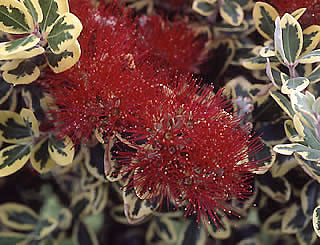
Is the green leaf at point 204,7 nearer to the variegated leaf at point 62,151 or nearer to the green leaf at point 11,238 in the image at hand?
the variegated leaf at point 62,151

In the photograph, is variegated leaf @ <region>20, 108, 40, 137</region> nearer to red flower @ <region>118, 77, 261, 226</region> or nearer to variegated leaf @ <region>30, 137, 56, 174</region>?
variegated leaf @ <region>30, 137, 56, 174</region>

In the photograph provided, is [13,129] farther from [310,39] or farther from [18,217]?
[310,39]

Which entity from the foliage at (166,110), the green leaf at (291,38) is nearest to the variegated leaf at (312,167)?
the foliage at (166,110)

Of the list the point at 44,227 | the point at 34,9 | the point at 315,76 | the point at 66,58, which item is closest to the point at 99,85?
the point at 66,58

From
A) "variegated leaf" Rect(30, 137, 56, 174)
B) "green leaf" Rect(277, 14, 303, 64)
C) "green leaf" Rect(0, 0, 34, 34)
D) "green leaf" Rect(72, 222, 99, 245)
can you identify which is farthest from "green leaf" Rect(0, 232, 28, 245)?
"green leaf" Rect(277, 14, 303, 64)

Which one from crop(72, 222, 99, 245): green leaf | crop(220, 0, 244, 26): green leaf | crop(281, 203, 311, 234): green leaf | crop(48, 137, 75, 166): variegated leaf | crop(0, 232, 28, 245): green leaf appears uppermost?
crop(220, 0, 244, 26): green leaf

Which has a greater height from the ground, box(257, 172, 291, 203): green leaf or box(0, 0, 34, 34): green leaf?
box(0, 0, 34, 34): green leaf

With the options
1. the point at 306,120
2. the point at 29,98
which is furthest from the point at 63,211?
the point at 306,120

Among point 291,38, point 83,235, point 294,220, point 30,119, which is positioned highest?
point 291,38
